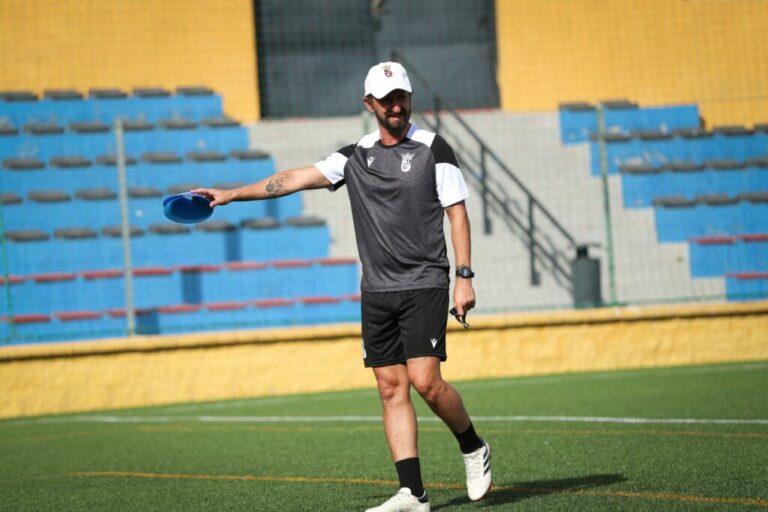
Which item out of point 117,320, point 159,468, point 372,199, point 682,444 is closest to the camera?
point 372,199

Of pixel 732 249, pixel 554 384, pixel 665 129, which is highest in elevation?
pixel 665 129

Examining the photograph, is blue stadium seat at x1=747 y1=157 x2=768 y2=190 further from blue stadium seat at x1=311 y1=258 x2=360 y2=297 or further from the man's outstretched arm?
the man's outstretched arm

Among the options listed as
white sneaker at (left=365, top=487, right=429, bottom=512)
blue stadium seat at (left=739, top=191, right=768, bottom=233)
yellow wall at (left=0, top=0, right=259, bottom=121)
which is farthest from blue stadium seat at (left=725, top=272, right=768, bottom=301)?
white sneaker at (left=365, top=487, right=429, bottom=512)

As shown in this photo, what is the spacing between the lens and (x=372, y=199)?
17.6ft

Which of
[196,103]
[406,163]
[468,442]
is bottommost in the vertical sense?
[468,442]

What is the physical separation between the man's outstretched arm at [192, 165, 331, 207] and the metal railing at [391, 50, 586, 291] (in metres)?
10.2

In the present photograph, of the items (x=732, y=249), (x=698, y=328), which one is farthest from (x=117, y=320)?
(x=732, y=249)

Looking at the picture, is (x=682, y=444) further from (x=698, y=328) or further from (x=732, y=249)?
(x=732, y=249)

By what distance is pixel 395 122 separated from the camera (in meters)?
5.29

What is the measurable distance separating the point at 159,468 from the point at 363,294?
270cm

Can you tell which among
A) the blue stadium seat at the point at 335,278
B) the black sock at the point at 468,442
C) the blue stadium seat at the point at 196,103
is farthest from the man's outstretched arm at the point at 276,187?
the blue stadium seat at the point at 196,103

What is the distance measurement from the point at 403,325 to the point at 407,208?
0.50 m

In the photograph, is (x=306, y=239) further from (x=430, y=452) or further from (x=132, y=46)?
(x=430, y=452)

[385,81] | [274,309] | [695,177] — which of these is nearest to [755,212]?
[695,177]
